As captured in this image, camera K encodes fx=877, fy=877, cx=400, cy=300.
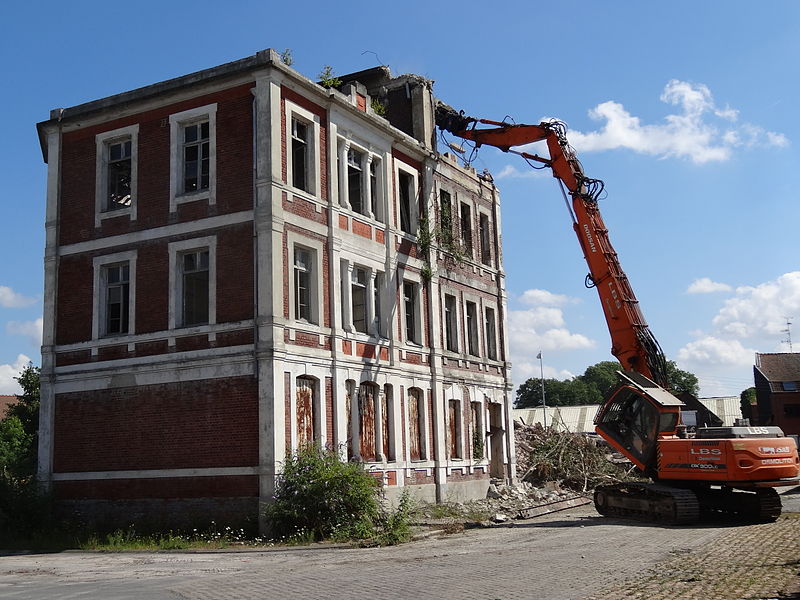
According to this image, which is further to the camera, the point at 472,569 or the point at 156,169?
the point at 156,169

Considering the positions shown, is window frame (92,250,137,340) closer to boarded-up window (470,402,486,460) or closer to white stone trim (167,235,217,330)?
white stone trim (167,235,217,330)

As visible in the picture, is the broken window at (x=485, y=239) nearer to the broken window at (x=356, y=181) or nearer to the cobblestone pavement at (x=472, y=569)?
the broken window at (x=356, y=181)

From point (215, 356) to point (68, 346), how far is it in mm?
4861

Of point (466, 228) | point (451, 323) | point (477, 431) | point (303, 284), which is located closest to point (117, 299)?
point (303, 284)

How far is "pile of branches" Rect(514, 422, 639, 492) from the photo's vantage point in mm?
31609

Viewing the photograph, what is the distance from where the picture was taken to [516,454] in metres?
33.3

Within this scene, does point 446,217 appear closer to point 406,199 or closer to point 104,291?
point 406,199

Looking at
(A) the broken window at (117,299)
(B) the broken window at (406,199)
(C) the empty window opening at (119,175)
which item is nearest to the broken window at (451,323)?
(B) the broken window at (406,199)

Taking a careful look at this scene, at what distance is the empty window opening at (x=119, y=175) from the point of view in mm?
23266

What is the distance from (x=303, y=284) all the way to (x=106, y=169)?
250 inches

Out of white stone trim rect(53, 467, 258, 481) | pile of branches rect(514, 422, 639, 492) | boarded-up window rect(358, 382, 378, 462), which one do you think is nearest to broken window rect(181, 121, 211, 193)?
boarded-up window rect(358, 382, 378, 462)

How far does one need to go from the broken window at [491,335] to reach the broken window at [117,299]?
44.4ft

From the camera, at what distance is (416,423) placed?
2584 centimetres

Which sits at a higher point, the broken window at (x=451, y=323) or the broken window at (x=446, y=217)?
the broken window at (x=446, y=217)
